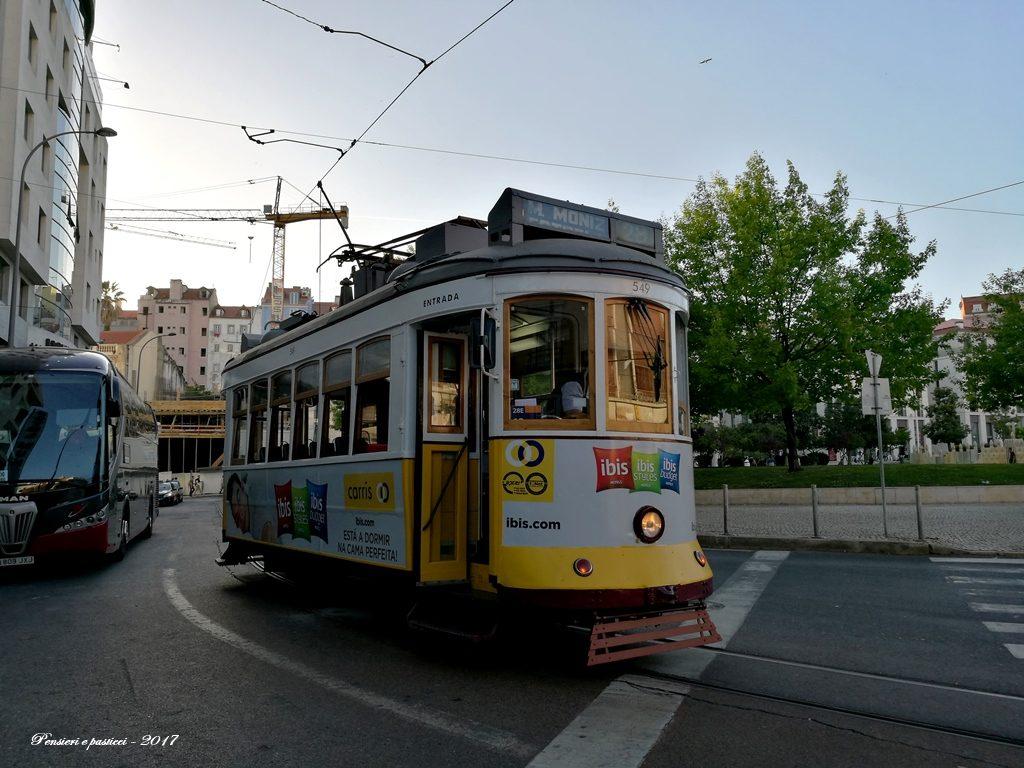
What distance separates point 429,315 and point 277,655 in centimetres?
308

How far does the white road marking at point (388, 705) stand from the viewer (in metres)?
4.33

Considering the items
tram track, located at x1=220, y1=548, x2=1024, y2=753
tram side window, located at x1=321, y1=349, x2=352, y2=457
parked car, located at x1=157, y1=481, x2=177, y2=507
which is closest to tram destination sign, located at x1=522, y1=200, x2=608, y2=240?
tram side window, located at x1=321, y1=349, x2=352, y2=457

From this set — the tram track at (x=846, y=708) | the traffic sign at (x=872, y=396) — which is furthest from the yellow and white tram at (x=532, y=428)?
the traffic sign at (x=872, y=396)

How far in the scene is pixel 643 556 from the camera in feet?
18.5

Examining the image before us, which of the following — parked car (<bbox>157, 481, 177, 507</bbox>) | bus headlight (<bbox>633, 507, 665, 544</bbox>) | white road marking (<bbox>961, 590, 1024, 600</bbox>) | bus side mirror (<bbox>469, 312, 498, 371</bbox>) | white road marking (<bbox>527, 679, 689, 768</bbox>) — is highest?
bus side mirror (<bbox>469, 312, 498, 371</bbox>)

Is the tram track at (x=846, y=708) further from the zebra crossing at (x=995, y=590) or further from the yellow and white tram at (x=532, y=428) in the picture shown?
the zebra crossing at (x=995, y=590)

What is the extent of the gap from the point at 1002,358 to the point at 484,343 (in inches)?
1297

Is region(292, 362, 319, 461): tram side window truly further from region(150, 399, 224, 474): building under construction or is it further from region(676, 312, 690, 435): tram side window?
region(150, 399, 224, 474): building under construction

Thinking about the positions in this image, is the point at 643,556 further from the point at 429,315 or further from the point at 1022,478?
the point at 1022,478

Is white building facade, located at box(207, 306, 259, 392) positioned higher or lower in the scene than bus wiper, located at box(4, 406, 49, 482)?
higher

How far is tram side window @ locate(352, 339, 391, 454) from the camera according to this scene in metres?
6.93

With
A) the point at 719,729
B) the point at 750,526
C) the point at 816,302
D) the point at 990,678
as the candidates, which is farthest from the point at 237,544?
the point at 816,302

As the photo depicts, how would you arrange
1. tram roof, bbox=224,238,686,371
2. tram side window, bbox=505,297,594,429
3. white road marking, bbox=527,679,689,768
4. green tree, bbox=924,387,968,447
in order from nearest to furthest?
white road marking, bbox=527,679,689,768 < tram side window, bbox=505,297,594,429 < tram roof, bbox=224,238,686,371 < green tree, bbox=924,387,968,447

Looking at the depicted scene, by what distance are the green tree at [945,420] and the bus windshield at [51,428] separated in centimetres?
6239
